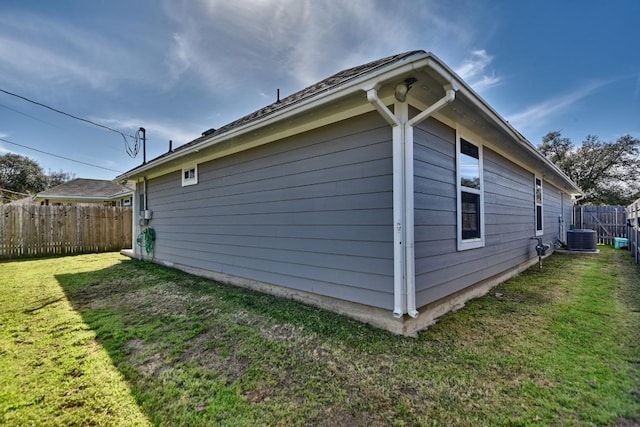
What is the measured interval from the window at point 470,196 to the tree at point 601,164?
79.2 feet

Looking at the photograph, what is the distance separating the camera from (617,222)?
12.7 meters

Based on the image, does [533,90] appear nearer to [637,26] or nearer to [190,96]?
[637,26]

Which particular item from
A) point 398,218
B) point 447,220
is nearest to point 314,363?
point 398,218

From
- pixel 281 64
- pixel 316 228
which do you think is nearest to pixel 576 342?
pixel 316 228

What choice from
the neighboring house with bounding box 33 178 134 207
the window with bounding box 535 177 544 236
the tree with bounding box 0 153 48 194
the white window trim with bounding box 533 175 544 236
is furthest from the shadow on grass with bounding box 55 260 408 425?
the tree with bounding box 0 153 48 194


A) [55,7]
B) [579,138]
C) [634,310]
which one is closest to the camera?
[634,310]

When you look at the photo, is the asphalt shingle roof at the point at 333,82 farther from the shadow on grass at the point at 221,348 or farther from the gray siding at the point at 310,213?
the shadow on grass at the point at 221,348

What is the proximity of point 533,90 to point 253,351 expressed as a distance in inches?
480

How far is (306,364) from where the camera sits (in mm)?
2338

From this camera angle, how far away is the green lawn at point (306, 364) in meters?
1.75

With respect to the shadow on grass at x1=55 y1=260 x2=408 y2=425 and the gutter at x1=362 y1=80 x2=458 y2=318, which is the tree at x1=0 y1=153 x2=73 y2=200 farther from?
the gutter at x1=362 y1=80 x2=458 y2=318

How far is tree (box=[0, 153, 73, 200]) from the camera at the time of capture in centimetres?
2711

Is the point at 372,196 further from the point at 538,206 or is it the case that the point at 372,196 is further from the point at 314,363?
the point at 538,206

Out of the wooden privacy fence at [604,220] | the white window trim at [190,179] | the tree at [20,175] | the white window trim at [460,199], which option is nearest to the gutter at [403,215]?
the white window trim at [460,199]
